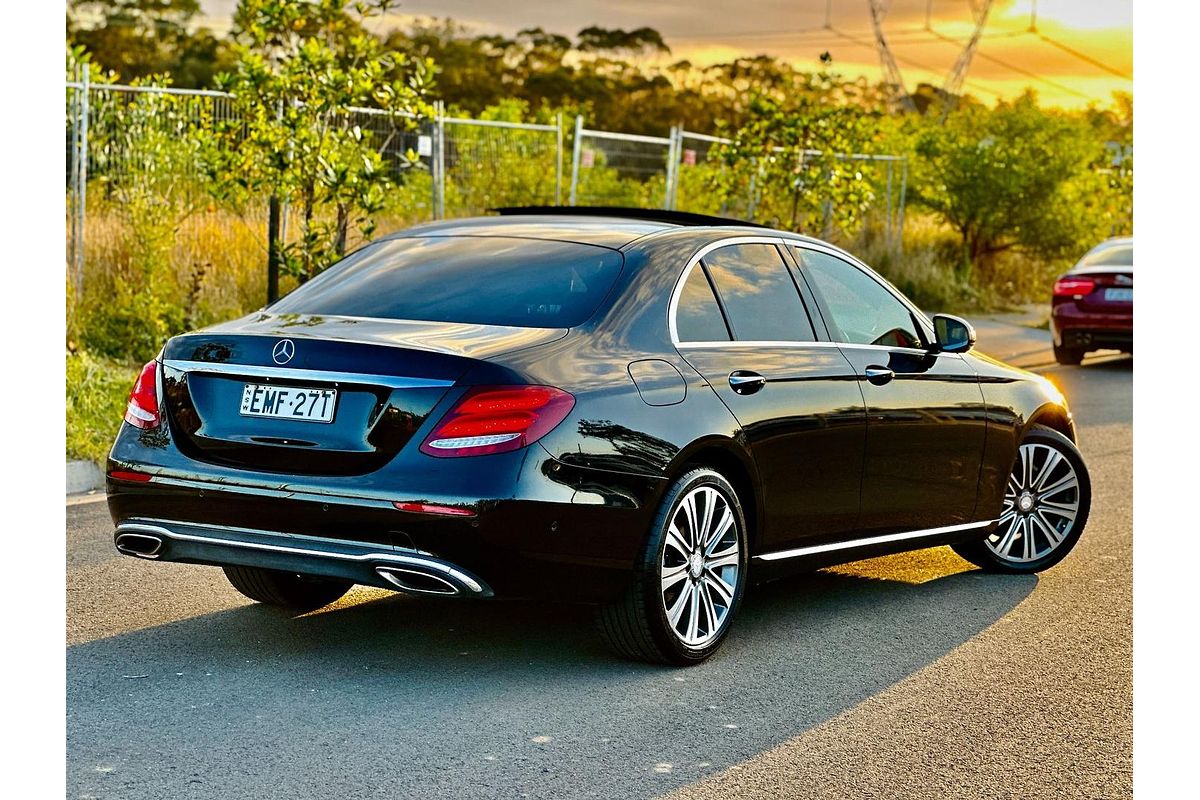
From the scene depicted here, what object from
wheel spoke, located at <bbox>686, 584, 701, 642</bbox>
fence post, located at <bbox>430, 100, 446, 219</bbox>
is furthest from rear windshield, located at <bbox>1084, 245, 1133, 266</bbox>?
wheel spoke, located at <bbox>686, 584, 701, 642</bbox>

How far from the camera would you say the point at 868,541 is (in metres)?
7.11

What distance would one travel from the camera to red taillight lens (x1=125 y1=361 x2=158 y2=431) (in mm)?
5980

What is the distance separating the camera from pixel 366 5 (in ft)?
46.4

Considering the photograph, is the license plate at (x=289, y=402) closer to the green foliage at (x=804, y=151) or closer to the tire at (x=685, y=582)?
the tire at (x=685, y=582)

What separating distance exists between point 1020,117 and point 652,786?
28.6 meters

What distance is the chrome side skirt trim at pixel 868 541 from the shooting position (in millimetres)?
6656

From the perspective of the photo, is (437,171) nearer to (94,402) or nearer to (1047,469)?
(94,402)

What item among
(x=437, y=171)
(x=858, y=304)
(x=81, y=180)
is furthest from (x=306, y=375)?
(x=437, y=171)

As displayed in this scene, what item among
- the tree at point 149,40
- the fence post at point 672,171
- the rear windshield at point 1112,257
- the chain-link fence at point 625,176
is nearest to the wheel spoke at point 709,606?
the rear windshield at point 1112,257

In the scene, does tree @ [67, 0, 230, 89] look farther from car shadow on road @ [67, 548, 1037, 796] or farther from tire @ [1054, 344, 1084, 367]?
car shadow on road @ [67, 548, 1037, 796]

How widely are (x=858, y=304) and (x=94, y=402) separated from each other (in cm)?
626

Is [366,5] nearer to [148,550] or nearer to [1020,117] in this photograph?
[148,550]

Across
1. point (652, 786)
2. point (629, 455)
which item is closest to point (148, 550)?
point (629, 455)

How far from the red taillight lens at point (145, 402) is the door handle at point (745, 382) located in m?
2.05
